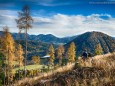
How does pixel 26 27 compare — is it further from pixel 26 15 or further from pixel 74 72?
pixel 74 72

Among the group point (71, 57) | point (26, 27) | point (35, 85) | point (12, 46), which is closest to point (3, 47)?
point (12, 46)

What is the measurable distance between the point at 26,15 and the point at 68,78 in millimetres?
41435

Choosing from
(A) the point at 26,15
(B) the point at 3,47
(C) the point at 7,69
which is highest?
(A) the point at 26,15

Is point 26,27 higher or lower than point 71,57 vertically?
higher

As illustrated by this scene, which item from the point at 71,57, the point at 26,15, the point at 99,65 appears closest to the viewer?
the point at 99,65

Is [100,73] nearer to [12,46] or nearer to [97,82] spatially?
[97,82]

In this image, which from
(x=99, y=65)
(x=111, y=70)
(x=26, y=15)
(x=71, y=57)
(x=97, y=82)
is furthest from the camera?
(x=71, y=57)

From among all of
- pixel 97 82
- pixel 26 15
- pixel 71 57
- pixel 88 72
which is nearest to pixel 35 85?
pixel 88 72

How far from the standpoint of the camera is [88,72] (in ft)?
31.0

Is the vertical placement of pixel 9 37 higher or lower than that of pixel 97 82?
higher

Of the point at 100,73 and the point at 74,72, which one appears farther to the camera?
the point at 74,72

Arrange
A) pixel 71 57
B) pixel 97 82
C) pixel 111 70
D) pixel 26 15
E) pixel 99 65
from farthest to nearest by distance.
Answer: pixel 71 57, pixel 26 15, pixel 99 65, pixel 111 70, pixel 97 82

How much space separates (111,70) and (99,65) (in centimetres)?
106

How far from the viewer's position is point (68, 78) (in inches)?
370
